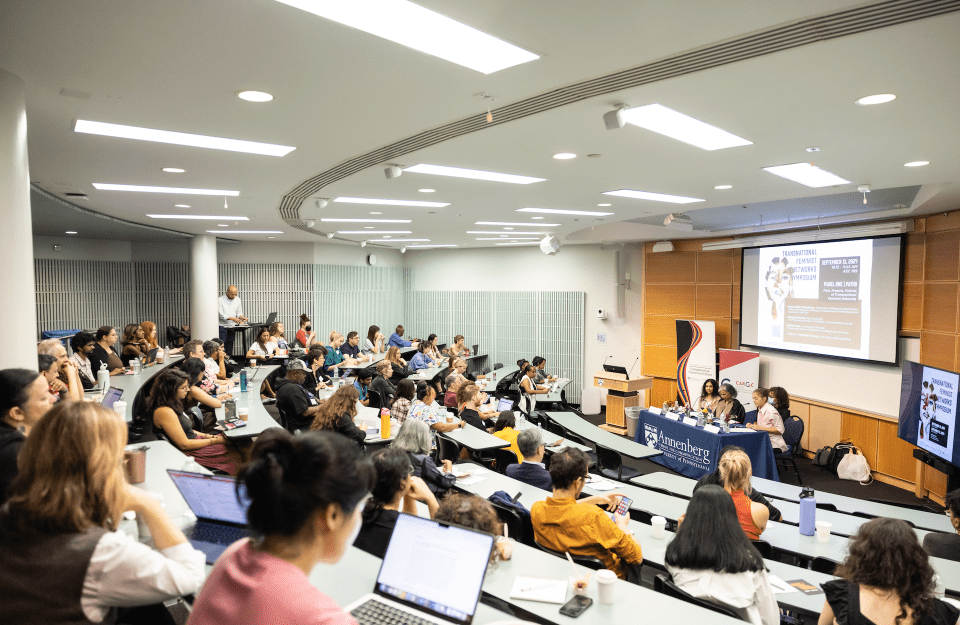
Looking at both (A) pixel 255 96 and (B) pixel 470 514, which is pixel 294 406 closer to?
(A) pixel 255 96

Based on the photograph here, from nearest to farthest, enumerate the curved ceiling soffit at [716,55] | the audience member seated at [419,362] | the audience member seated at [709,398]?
the curved ceiling soffit at [716,55], the audience member seated at [709,398], the audience member seated at [419,362]

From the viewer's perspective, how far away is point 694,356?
11.4 m

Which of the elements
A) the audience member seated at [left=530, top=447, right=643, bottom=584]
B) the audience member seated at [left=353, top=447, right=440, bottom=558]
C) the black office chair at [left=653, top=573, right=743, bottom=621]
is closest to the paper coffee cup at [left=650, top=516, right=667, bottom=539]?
the audience member seated at [left=530, top=447, right=643, bottom=584]

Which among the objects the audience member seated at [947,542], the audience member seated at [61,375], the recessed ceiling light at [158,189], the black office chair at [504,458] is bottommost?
the black office chair at [504,458]

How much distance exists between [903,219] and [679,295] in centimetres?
430

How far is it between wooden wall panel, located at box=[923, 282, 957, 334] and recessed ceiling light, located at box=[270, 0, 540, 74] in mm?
7807

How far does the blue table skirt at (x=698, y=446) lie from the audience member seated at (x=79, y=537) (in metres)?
7.14

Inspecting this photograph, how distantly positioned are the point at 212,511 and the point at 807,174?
5.69 meters

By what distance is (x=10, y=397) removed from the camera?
101 inches

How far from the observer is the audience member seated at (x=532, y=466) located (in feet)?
15.7

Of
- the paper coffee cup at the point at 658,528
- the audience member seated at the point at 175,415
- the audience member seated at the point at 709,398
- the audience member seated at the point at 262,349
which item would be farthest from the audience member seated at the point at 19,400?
the audience member seated at the point at 709,398

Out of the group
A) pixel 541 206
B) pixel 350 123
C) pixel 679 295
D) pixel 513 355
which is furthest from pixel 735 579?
pixel 513 355

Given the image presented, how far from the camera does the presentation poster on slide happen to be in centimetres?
897

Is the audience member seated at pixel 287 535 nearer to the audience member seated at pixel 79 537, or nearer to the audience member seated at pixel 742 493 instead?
the audience member seated at pixel 79 537
